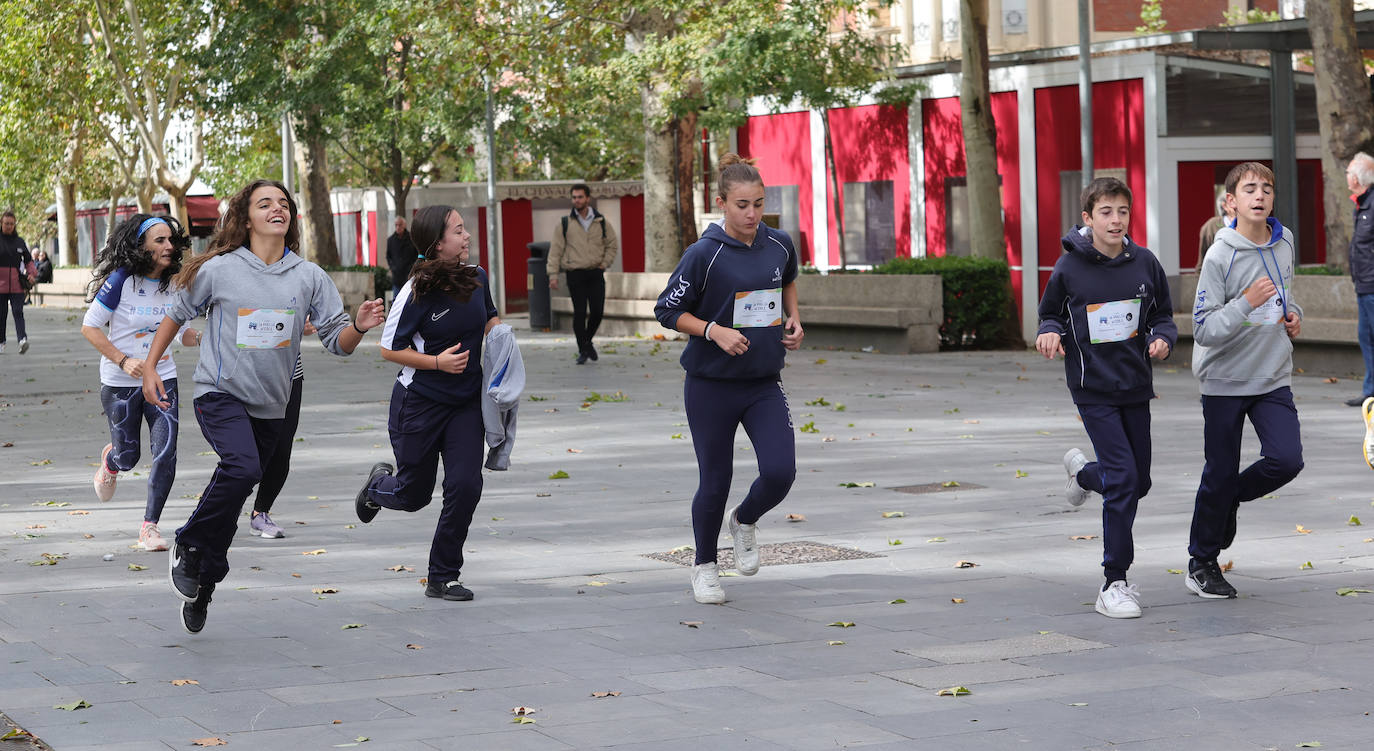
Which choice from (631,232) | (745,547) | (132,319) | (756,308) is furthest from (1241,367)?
(631,232)

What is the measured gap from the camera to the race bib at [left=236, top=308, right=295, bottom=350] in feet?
22.6

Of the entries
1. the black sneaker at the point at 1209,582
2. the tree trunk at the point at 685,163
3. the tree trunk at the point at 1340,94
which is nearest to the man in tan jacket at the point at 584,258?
the tree trunk at the point at 1340,94

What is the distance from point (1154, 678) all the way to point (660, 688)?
1.50 meters

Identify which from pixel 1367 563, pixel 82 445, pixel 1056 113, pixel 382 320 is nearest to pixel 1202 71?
pixel 1056 113

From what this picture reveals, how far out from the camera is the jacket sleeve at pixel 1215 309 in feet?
23.0

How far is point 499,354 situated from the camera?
7.32m

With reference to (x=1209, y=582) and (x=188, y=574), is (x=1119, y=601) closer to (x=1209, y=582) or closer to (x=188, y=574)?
(x=1209, y=582)

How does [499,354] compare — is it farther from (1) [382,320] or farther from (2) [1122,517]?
(2) [1122,517]

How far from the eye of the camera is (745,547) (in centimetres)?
768

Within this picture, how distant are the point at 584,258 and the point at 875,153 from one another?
303 inches

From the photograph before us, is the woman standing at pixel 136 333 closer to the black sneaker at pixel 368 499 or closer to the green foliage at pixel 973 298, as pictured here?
the black sneaker at pixel 368 499

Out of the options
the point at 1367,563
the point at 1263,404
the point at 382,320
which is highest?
the point at 382,320

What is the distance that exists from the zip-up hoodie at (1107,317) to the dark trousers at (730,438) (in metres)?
1.06

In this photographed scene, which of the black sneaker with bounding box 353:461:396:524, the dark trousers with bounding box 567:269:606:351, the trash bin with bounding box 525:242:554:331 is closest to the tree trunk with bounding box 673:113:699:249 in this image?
the trash bin with bounding box 525:242:554:331
